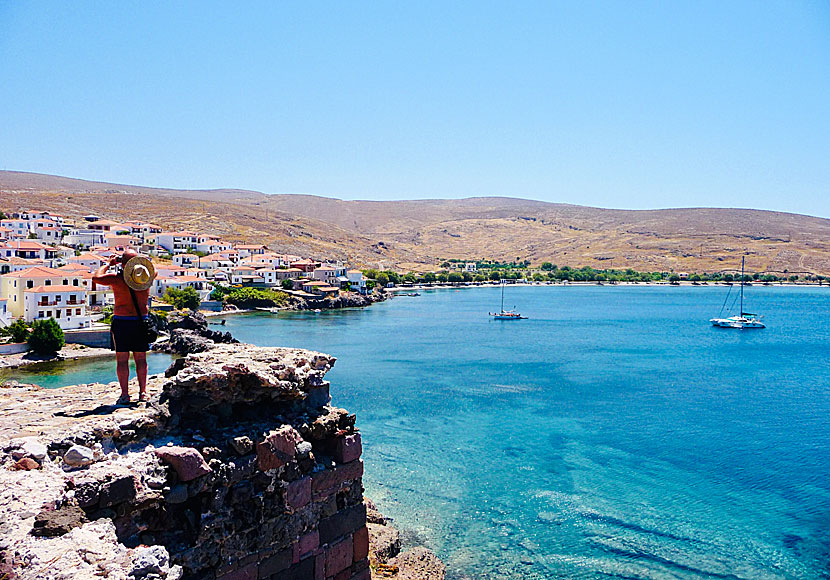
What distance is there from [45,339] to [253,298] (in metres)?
36.4

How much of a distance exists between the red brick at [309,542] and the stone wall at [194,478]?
0.01m

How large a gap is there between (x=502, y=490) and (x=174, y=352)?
30840mm

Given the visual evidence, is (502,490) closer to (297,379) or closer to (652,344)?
(297,379)

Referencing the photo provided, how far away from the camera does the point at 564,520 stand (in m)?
14.8

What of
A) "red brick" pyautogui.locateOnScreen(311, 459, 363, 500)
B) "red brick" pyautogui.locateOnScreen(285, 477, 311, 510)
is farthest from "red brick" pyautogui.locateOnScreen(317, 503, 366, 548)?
"red brick" pyautogui.locateOnScreen(285, 477, 311, 510)

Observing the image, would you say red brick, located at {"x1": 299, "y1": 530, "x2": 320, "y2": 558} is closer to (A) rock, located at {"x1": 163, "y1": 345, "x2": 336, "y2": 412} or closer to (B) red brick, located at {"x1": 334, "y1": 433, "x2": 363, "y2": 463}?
(B) red brick, located at {"x1": 334, "y1": 433, "x2": 363, "y2": 463}

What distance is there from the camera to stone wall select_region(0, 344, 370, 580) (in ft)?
15.9

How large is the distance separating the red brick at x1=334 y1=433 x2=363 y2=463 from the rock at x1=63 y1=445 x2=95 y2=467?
291 centimetres

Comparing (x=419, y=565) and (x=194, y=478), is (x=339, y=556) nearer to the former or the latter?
(x=194, y=478)

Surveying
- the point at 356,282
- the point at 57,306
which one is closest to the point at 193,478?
the point at 57,306

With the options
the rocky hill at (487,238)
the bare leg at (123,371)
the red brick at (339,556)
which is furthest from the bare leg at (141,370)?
the rocky hill at (487,238)

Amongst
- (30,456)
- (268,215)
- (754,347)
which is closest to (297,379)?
(30,456)

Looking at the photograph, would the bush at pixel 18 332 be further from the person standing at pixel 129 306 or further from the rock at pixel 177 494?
the rock at pixel 177 494

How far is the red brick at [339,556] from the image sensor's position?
297 inches
